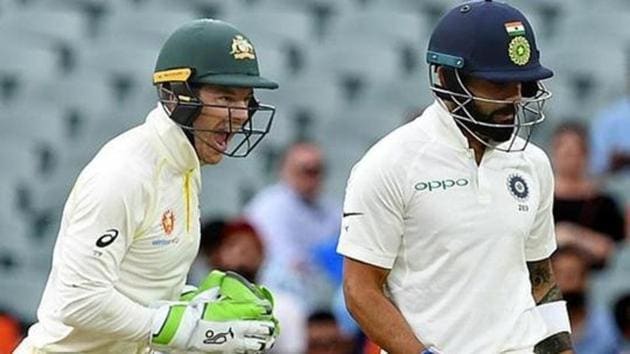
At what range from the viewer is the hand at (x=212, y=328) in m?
5.32

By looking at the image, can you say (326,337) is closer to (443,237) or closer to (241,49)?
(241,49)

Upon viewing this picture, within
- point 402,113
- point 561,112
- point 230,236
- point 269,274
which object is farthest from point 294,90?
point 230,236

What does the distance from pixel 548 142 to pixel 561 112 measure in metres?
0.45

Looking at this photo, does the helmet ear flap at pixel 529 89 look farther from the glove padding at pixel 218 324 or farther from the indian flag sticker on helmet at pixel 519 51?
the glove padding at pixel 218 324

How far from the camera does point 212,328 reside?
17.6 feet

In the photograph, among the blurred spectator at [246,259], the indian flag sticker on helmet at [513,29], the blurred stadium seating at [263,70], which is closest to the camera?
the indian flag sticker on helmet at [513,29]

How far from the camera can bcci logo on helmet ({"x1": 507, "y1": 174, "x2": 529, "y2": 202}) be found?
5.45 m

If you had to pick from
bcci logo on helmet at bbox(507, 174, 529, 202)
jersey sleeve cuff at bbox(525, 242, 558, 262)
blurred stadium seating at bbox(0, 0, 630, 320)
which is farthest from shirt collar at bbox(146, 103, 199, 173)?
blurred stadium seating at bbox(0, 0, 630, 320)

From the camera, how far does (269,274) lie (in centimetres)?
914

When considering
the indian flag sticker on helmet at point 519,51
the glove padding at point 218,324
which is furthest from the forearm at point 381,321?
the indian flag sticker on helmet at point 519,51

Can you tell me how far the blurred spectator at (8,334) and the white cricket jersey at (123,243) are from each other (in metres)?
3.06

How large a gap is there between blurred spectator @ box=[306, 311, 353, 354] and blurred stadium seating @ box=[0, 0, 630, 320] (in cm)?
174

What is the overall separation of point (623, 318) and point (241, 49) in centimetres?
337

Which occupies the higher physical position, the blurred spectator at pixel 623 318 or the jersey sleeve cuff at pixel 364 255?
the jersey sleeve cuff at pixel 364 255
